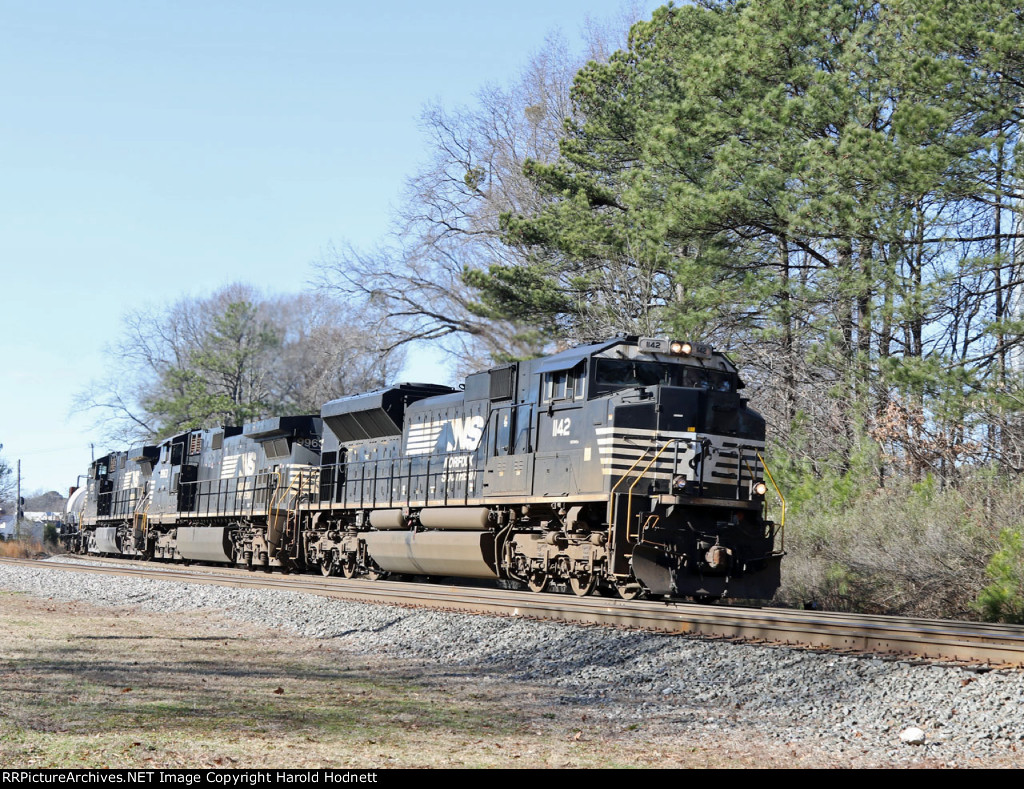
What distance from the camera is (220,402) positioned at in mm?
50156

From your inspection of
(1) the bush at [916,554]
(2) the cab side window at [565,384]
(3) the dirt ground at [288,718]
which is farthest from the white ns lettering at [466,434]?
(3) the dirt ground at [288,718]

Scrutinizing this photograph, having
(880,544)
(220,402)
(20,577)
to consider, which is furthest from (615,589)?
(220,402)

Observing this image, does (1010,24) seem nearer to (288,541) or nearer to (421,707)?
(421,707)

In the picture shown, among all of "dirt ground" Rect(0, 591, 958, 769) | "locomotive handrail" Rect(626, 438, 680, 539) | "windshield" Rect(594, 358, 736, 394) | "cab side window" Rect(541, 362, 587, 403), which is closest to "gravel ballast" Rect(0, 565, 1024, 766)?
"dirt ground" Rect(0, 591, 958, 769)

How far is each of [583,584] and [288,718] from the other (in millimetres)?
8012

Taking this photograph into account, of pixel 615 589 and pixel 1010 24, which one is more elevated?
pixel 1010 24

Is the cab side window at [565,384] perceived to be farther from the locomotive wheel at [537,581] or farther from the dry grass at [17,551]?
the dry grass at [17,551]

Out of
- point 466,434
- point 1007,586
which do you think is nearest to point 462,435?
point 466,434

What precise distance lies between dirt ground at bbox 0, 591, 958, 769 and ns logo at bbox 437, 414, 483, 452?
5992 mm

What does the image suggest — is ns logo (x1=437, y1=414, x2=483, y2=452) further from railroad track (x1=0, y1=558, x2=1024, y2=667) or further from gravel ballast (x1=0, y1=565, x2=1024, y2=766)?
gravel ballast (x1=0, y1=565, x2=1024, y2=766)

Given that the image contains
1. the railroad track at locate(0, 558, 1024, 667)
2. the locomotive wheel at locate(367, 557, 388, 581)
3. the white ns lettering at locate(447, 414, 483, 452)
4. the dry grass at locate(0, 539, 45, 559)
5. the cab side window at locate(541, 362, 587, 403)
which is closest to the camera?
the railroad track at locate(0, 558, 1024, 667)

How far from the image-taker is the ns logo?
16.9m

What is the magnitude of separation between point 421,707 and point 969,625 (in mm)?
6491

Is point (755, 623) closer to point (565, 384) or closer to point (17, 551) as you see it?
point (565, 384)
